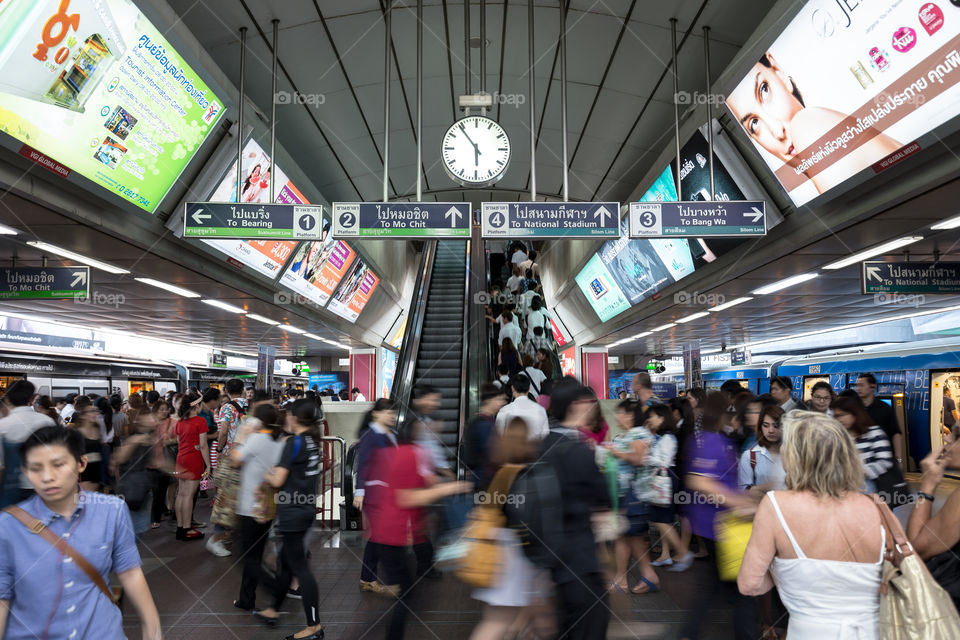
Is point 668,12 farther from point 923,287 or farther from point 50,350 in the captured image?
point 50,350

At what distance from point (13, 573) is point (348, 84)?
907cm

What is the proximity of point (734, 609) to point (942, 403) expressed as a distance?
988 centimetres

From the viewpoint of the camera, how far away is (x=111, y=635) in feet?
6.48

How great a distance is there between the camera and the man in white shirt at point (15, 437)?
3.27m

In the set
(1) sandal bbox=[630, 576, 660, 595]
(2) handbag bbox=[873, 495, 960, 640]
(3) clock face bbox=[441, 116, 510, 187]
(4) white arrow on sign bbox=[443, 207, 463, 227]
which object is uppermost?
(3) clock face bbox=[441, 116, 510, 187]

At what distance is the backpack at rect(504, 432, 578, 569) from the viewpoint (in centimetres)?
260

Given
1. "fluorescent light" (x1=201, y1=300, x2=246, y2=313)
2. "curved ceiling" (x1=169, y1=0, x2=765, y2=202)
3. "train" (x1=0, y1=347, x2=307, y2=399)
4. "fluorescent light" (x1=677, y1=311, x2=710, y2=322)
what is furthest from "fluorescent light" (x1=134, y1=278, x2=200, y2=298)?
"fluorescent light" (x1=677, y1=311, x2=710, y2=322)

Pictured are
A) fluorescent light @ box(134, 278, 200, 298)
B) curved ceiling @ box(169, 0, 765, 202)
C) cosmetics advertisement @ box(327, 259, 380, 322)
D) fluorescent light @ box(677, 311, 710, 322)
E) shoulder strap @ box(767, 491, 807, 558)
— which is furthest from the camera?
cosmetics advertisement @ box(327, 259, 380, 322)

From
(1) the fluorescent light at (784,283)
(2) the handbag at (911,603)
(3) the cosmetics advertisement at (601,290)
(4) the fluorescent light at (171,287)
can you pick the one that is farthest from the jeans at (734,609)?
(3) the cosmetics advertisement at (601,290)

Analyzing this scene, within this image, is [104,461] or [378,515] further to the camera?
[104,461]

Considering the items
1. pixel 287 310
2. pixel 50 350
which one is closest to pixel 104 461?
pixel 287 310

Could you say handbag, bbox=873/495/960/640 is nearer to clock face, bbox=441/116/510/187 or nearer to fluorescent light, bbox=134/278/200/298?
clock face, bbox=441/116/510/187

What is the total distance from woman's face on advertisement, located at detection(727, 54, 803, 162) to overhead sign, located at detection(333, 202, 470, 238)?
349 centimetres

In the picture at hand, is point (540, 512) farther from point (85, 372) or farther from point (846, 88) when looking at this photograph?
point (85, 372)
